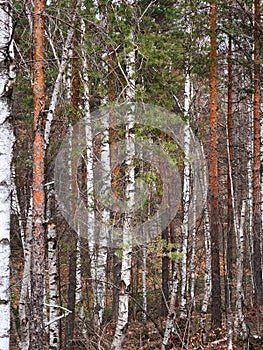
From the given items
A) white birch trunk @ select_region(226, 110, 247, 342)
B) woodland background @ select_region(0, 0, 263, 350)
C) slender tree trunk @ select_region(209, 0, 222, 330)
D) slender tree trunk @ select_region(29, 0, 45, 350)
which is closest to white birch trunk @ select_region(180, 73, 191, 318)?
woodland background @ select_region(0, 0, 263, 350)

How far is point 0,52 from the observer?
3312 millimetres

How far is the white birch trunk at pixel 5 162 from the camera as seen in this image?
10.7ft

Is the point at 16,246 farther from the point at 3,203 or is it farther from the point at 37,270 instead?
the point at 3,203

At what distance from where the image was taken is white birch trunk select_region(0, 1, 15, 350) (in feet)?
10.7

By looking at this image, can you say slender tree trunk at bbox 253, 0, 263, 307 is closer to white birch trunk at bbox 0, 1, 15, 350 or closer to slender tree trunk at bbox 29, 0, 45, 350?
slender tree trunk at bbox 29, 0, 45, 350

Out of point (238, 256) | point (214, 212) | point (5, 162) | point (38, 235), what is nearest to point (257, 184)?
point (214, 212)

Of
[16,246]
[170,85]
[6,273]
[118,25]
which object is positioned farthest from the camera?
[16,246]

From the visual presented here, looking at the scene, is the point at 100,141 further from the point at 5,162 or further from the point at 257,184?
the point at 5,162

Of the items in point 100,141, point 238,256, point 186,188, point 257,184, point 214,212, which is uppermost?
point 100,141

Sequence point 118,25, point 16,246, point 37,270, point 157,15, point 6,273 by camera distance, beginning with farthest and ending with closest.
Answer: point 16,246, point 157,15, point 118,25, point 37,270, point 6,273

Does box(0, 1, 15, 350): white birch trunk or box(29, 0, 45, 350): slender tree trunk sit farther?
box(29, 0, 45, 350): slender tree trunk

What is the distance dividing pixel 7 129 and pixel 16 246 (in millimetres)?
15482

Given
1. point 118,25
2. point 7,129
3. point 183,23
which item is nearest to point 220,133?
point 183,23

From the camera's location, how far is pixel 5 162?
11.0 feet
